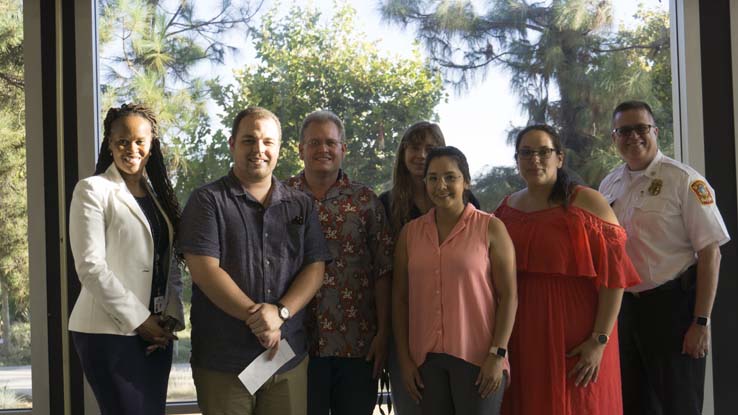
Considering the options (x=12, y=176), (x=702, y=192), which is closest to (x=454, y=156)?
(x=702, y=192)

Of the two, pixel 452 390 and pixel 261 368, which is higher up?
pixel 261 368

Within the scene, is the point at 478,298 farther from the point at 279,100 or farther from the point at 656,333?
the point at 279,100

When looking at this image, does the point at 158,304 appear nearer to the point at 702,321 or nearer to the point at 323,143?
the point at 323,143

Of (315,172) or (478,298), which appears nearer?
(478,298)

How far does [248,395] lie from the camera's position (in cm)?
214

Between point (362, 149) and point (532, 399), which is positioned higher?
point (362, 149)

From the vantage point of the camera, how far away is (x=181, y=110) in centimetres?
320

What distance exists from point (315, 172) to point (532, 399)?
1170mm

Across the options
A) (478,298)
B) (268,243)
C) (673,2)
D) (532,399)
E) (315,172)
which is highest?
(673,2)

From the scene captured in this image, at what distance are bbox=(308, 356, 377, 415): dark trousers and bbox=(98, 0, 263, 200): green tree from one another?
1.27 metres

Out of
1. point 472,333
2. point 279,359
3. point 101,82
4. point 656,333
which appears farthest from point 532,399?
point 101,82

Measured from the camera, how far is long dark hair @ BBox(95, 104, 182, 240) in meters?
2.32

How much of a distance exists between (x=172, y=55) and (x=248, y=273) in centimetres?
154

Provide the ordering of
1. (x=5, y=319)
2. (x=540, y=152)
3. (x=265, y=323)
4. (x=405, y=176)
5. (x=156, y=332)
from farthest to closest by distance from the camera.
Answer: (x=5, y=319)
(x=405, y=176)
(x=540, y=152)
(x=156, y=332)
(x=265, y=323)
